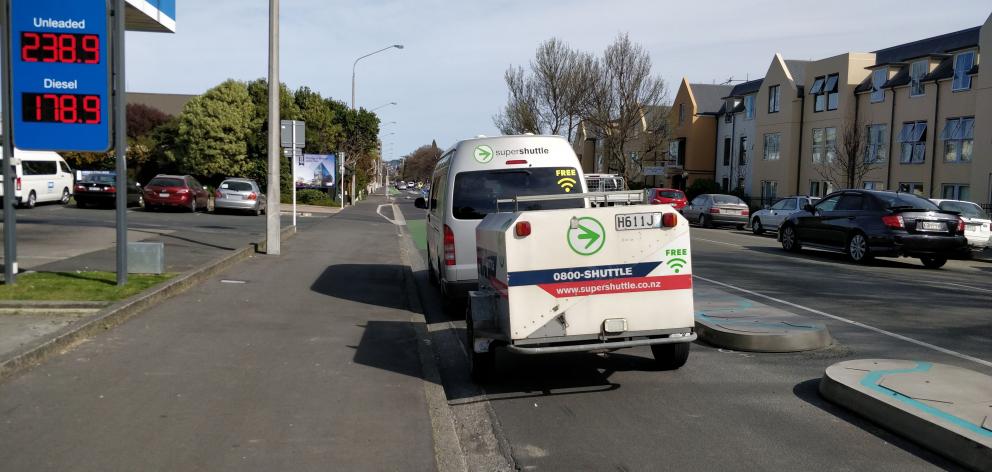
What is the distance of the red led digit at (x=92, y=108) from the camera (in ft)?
34.8

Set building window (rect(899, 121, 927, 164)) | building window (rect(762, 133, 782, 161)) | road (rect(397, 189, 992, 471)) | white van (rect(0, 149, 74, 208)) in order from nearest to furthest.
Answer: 1. road (rect(397, 189, 992, 471))
2. white van (rect(0, 149, 74, 208))
3. building window (rect(899, 121, 927, 164))
4. building window (rect(762, 133, 782, 161))

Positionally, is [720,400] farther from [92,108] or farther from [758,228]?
[758,228]

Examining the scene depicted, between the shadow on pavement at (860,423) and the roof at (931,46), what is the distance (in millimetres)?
33722

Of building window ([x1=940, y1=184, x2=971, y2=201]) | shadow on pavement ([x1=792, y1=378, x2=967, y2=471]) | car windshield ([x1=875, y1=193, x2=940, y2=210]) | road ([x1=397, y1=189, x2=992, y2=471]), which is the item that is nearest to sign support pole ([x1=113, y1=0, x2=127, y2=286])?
road ([x1=397, y1=189, x2=992, y2=471])

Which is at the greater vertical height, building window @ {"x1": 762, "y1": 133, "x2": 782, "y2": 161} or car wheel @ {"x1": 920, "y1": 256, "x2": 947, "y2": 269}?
building window @ {"x1": 762, "y1": 133, "x2": 782, "y2": 161}

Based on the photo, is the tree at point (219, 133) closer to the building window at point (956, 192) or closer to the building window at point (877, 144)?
the building window at point (877, 144)

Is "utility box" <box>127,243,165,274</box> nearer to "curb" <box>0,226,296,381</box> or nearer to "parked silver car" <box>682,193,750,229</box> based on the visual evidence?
"curb" <box>0,226,296,381</box>

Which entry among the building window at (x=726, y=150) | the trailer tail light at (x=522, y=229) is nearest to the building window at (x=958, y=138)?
the building window at (x=726, y=150)

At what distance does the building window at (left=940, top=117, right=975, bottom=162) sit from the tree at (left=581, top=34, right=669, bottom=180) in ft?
68.3

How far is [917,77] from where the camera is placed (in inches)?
1452

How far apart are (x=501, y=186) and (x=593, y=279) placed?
418 cm

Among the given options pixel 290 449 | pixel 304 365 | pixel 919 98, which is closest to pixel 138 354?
pixel 304 365

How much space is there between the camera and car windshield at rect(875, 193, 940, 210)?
17.2 metres

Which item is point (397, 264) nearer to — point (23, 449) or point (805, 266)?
point (805, 266)
